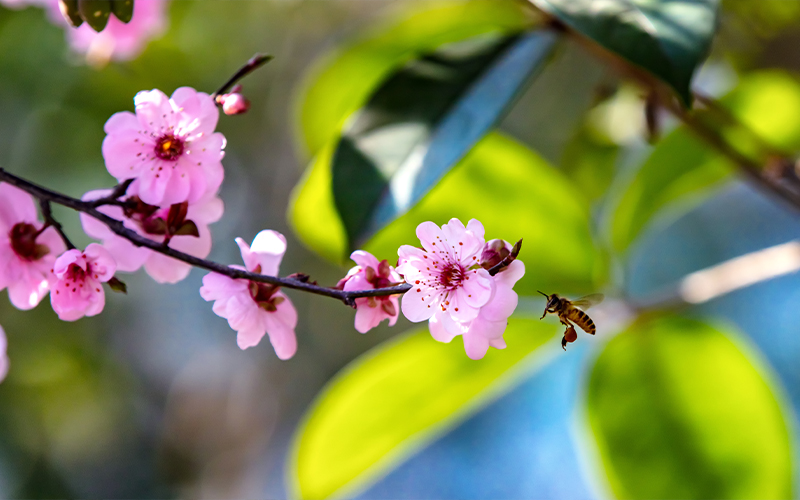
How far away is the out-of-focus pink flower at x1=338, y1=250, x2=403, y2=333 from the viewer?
1.24 feet

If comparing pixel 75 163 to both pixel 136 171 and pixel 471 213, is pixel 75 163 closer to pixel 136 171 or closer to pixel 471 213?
pixel 471 213

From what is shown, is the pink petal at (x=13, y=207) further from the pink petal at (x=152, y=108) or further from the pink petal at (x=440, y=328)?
the pink petal at (x=440, y=328)

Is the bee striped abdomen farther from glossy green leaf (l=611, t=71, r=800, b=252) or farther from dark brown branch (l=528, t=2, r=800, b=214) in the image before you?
glossy green leaf (l=611, t=71, r=800, b=252)

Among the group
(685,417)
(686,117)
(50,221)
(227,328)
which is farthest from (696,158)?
(227,328)

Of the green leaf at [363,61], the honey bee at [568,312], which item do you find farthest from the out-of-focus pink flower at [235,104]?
the green leaf at [363,61]

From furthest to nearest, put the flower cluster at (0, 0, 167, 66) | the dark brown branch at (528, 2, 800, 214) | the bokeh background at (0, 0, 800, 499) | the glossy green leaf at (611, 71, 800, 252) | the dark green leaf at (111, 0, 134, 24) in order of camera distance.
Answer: the bokeh background at (0, 0, 800, 499) < the glossy green leaf at (611, 71, 800, 252) < the flower cluster at (0, 0, 167, 66) < the dark brown branch at (528, 2, 800, 214) < the dark green leaf at (111, 0, 134, 24)

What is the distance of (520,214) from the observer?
0.80 metres

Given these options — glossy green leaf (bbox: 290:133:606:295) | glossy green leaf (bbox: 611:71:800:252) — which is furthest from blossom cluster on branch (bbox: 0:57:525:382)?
glossy green leaf (bbox: 611:71:800:252)

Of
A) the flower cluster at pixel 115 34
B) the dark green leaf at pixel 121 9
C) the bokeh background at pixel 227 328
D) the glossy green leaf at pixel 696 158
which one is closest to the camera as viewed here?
the dark green leaf at pixel 121 9

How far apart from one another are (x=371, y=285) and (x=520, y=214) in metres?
0.45

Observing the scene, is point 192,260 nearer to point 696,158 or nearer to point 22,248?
point 22,248

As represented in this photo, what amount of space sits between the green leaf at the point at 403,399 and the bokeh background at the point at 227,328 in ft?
2.53

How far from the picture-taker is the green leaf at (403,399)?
775mm

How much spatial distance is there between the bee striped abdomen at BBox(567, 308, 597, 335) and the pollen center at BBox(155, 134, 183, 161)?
0.27 m
